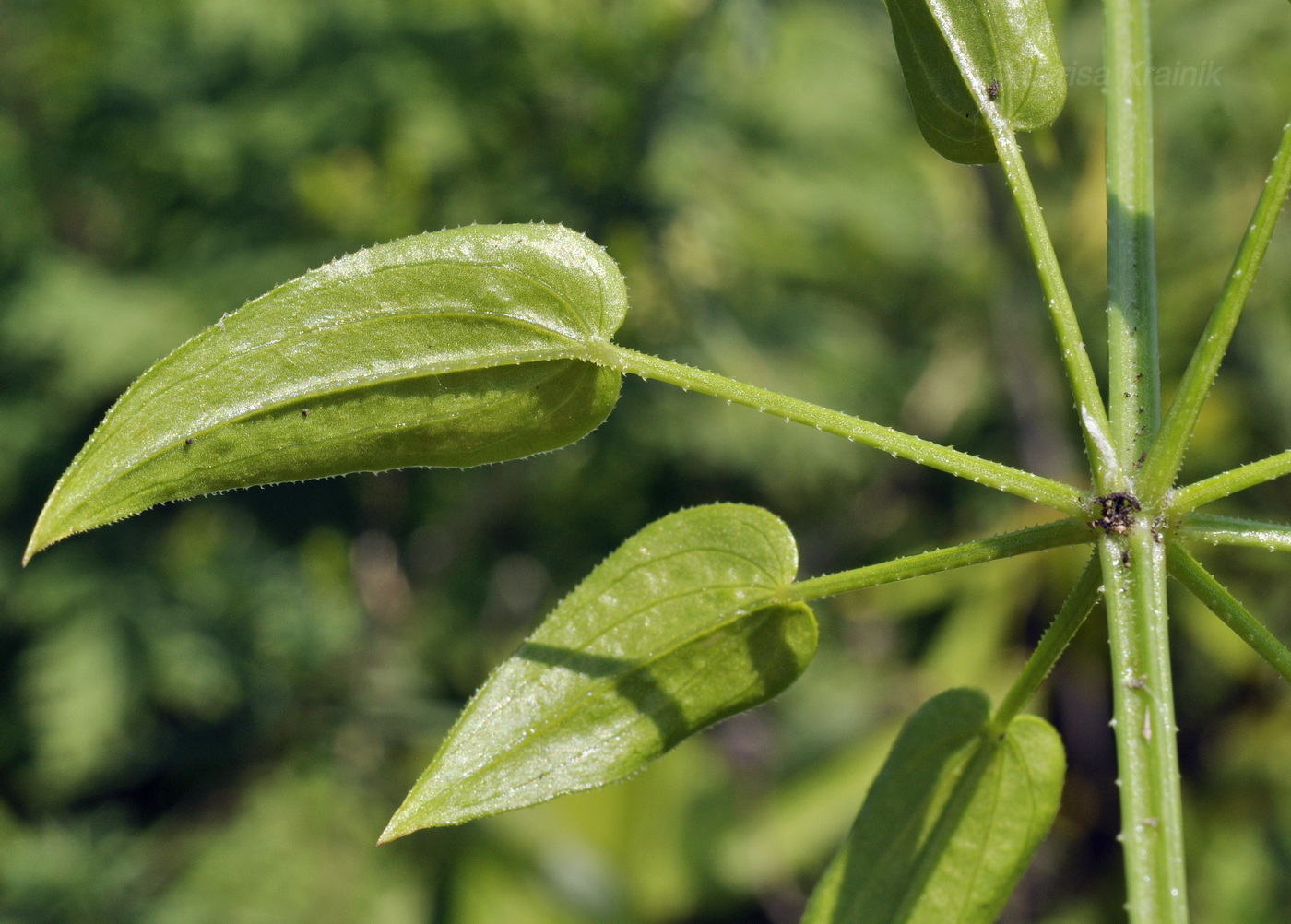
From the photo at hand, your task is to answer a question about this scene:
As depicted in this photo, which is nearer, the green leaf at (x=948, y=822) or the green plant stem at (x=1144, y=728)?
the green plant stem at (x=1144, y=728)

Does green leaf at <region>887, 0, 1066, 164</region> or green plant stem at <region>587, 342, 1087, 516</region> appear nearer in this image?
green plant stem at <region>587, 342, 1087, 516</region>

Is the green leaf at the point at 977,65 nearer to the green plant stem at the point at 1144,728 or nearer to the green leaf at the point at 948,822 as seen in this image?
the green plant stem at the point at 1144,728

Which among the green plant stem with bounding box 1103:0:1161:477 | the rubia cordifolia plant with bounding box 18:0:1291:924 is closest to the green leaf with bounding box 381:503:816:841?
the rubia cordifolia plant with bounding box 18:0:1291:924

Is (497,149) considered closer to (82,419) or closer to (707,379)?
(82,419)

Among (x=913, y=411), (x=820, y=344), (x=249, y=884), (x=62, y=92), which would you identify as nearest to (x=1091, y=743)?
(x=913, y=411)

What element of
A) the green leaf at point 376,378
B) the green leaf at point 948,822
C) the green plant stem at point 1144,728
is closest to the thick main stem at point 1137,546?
the green plant stem at point 1144,728

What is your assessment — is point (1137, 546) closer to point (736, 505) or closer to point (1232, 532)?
point (1232, 532)

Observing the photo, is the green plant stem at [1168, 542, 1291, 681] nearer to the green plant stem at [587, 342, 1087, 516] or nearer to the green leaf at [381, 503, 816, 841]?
the green plant stem at [587, 342, 1087, 516]

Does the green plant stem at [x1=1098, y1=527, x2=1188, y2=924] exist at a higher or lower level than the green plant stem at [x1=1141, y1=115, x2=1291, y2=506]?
lower
